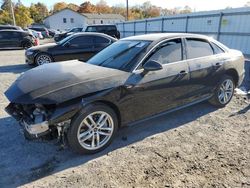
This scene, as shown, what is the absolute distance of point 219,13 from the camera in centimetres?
1355

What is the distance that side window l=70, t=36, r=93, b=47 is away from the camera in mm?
10195

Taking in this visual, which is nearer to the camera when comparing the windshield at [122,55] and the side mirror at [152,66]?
the side mirror at [152,66]

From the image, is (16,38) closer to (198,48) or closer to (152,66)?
→ (198,48)

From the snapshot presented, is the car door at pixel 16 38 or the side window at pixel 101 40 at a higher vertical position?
the side window at pixel 101 40

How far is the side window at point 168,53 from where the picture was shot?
405cm

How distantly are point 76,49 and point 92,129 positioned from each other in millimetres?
7334

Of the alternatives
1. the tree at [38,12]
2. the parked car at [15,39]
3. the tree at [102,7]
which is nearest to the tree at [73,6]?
the tree at [102,7]

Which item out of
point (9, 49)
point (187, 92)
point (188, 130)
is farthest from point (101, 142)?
point (9, 49)

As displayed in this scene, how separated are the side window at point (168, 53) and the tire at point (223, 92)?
1359mm

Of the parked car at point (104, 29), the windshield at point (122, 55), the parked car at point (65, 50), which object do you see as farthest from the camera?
the parked car at point (104, 29)

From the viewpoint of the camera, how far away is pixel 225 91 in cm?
524

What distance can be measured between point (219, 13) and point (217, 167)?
12.5 metres

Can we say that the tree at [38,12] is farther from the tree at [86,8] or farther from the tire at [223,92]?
the tire at [223,92]

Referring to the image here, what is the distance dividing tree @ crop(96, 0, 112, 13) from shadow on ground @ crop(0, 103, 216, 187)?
95.4 m
